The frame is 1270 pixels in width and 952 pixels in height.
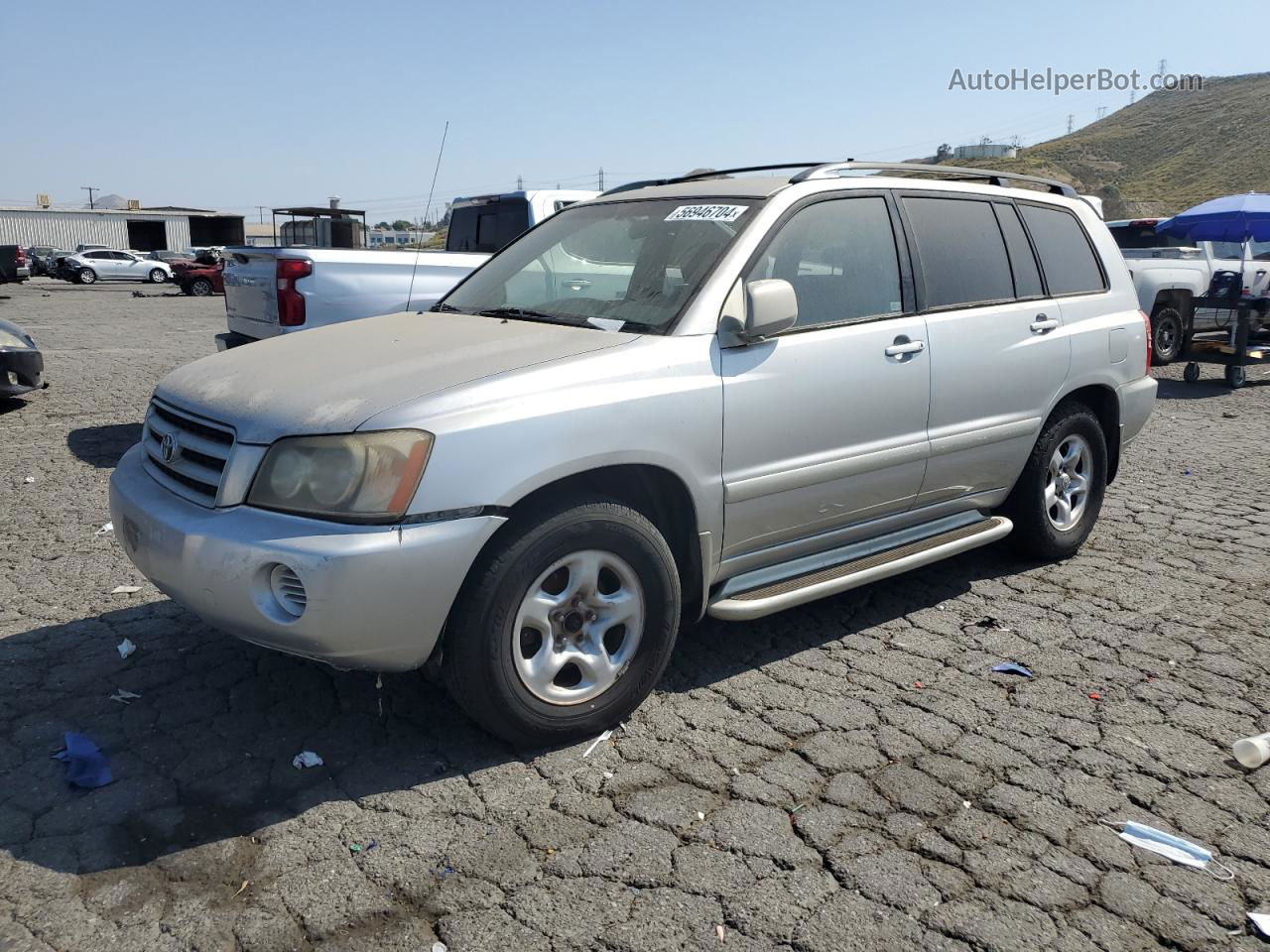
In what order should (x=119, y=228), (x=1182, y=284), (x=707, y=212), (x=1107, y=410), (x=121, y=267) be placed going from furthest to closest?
1. (x=119, y=228)
2. (x=121, y=267)
3. (x=1182, y=284)
4. (x=1107, y=410)
5. (x=707, y=212)

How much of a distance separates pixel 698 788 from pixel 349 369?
179cm

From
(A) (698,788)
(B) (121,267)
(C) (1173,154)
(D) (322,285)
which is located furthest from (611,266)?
(C) (1173,154)

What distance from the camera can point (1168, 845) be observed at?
2.93 m

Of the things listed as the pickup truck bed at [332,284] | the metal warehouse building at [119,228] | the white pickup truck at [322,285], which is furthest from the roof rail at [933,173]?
the metal warehouse building at [119,228]

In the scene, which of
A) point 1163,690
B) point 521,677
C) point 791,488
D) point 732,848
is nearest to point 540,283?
point 791,488

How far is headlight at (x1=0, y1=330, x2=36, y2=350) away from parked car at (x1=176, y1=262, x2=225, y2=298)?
26.5 meters

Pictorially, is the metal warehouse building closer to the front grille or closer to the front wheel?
the front wheel

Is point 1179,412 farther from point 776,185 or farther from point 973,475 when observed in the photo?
point 776,185

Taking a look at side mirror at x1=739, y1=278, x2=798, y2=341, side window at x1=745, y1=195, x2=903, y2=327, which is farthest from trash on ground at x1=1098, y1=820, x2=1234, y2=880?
side window at x1=745, y1=195, x2=903, y2=327

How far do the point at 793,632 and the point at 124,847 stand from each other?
8.86ft

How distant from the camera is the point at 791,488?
387 cm

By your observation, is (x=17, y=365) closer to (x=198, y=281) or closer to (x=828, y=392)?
(x=828, y=392)

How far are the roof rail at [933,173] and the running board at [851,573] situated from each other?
1.60 metres

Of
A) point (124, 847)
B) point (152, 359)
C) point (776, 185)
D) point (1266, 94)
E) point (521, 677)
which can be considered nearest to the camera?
point (124, 847)
